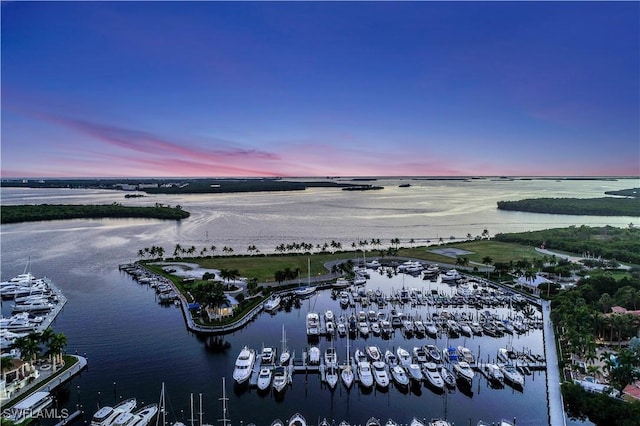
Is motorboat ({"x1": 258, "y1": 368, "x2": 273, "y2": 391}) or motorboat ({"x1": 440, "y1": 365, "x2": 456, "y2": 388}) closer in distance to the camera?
motorboat ({"x1": 258, "y1": 368, "x2": 273, "y2": 391})

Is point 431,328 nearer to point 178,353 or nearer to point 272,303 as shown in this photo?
point 272,303

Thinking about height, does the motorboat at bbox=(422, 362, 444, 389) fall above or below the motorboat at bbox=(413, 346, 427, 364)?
below

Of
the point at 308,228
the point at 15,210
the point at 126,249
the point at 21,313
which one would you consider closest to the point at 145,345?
the point at 21,313

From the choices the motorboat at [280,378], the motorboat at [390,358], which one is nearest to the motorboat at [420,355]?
the motorboat at [390,358]

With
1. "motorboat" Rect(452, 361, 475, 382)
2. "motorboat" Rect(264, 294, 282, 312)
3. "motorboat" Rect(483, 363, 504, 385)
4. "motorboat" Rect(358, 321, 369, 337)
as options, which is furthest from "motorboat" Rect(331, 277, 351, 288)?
"motorboat" Rect(483, 363, 504, 385)

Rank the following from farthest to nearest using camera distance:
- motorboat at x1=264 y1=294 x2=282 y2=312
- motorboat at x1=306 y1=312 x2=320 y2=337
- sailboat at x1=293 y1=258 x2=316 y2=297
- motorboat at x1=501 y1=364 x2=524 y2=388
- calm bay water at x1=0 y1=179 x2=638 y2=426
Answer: sailboat at x1=293 y1=258 x2=316 y2=297 → motorboat at x1=264 y1=294 x2=282 y2=312 → motorboat at x1=306 y1=312 x2=320 y2=337 → motorboat at x1=501 y1=364 x2=524 y2=388 → calm bay water at x1=0 y1=179 x2=638 y2=426

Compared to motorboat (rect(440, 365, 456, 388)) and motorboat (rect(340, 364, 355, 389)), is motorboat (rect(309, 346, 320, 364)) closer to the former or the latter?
motorboat (rect(340, 364, 355, 389))
